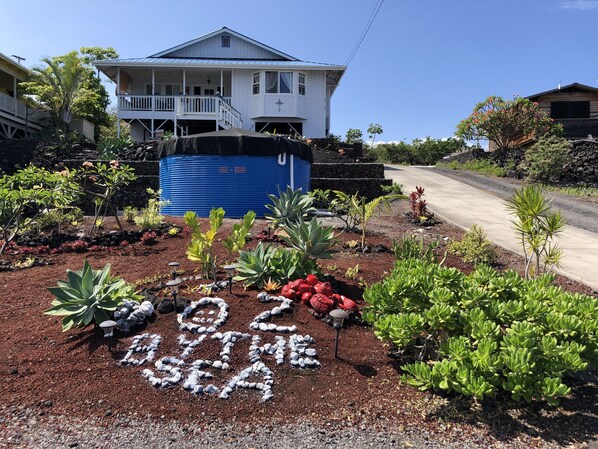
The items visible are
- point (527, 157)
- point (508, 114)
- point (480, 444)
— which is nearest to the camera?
point (480, 444)

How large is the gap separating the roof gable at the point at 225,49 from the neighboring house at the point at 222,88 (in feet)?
0.15

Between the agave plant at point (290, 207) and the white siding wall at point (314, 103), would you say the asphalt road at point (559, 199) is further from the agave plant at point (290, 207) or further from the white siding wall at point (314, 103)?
the white siding wall at point (314, 103)

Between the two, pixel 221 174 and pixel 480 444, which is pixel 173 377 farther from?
pixel 221 174

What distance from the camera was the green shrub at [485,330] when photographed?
277 cm

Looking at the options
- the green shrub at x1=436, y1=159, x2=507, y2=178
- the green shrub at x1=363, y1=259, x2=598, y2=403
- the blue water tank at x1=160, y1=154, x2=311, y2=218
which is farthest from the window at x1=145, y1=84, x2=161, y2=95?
the green shrub at x1=363, y1=259, x2=598, y2=403

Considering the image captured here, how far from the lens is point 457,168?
26375 millimetres

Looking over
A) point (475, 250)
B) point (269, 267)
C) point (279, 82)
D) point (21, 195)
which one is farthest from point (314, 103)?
point (269, 267)

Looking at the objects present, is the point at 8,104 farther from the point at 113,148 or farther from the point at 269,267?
the point at 269,267

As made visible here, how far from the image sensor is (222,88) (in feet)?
80.2

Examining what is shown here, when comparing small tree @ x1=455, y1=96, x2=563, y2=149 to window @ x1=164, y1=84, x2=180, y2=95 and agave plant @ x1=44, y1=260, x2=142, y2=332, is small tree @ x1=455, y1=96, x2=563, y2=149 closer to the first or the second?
window @ x1=164, y1=84, x2=180, y2=95

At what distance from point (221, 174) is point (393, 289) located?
7896 mm

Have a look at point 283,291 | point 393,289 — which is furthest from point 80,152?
A: point 393,289

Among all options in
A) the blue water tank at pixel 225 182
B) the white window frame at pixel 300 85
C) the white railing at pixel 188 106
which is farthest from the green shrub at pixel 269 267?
the white window frame at pixel 300 85

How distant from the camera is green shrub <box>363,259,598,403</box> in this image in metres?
2.77
